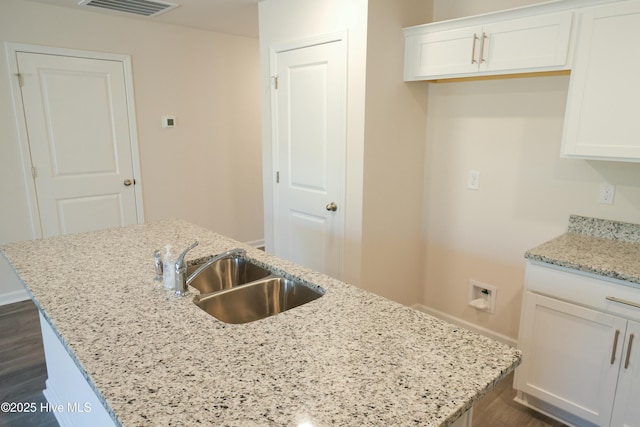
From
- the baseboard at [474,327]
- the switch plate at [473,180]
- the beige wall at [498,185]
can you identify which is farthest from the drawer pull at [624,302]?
the switch plate at [473,180]

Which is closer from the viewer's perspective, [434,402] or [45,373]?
[434,402]

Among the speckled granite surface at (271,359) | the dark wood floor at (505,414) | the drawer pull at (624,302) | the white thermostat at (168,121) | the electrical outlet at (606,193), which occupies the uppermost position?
the white thermostat at (168,121)

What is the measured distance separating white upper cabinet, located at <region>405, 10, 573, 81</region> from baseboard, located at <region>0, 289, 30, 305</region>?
355 cm

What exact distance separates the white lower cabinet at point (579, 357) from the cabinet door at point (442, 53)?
1.22m

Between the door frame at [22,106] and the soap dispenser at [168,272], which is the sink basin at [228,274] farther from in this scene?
the door frame at [22,106]

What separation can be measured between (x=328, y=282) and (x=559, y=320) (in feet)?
3.88

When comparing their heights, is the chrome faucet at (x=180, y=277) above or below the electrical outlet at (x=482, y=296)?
above

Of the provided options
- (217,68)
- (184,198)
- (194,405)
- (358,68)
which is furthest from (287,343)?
(217,68)

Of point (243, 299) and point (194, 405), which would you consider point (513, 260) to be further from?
point (194, 405)

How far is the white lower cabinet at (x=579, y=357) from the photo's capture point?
175cm

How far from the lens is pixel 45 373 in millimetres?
2459

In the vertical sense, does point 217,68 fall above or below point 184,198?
above

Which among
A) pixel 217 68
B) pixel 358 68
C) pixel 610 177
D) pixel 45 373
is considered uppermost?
pixel 217 68

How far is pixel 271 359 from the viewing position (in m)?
1.08
